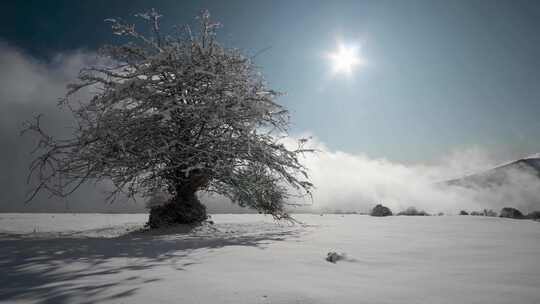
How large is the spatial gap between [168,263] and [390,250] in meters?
2.02

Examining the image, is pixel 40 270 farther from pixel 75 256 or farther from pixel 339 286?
pixel 339 286

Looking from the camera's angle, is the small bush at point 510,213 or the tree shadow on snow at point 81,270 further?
the small bush at point 510,213

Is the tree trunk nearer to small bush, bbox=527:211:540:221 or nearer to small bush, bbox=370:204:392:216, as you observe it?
small bush, bbox=370:204:392:216

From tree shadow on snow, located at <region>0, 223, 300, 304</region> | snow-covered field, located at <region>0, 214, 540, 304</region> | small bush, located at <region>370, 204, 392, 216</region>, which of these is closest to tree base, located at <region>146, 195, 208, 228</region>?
tree shadow on snow, located at <region>0, 223, 300, 304</region>

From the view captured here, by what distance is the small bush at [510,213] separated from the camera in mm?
8000

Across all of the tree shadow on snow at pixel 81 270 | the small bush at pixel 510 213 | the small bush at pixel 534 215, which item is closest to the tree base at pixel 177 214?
the tree shadow on snow at pixel 81 270

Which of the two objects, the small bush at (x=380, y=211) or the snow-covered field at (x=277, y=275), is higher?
the small bush at (x=380, y=211)

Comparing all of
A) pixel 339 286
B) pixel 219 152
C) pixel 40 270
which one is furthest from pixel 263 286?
pixel 219 152

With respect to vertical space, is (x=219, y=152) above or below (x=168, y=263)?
above

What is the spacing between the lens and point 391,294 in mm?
1701

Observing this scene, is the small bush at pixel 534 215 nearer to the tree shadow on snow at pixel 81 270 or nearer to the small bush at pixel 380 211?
the small bush at pixel 380 211

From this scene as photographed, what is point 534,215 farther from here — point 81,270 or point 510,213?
point 81,270

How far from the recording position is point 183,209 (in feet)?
23.0

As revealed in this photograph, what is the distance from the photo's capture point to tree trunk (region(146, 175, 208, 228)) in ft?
22.4
